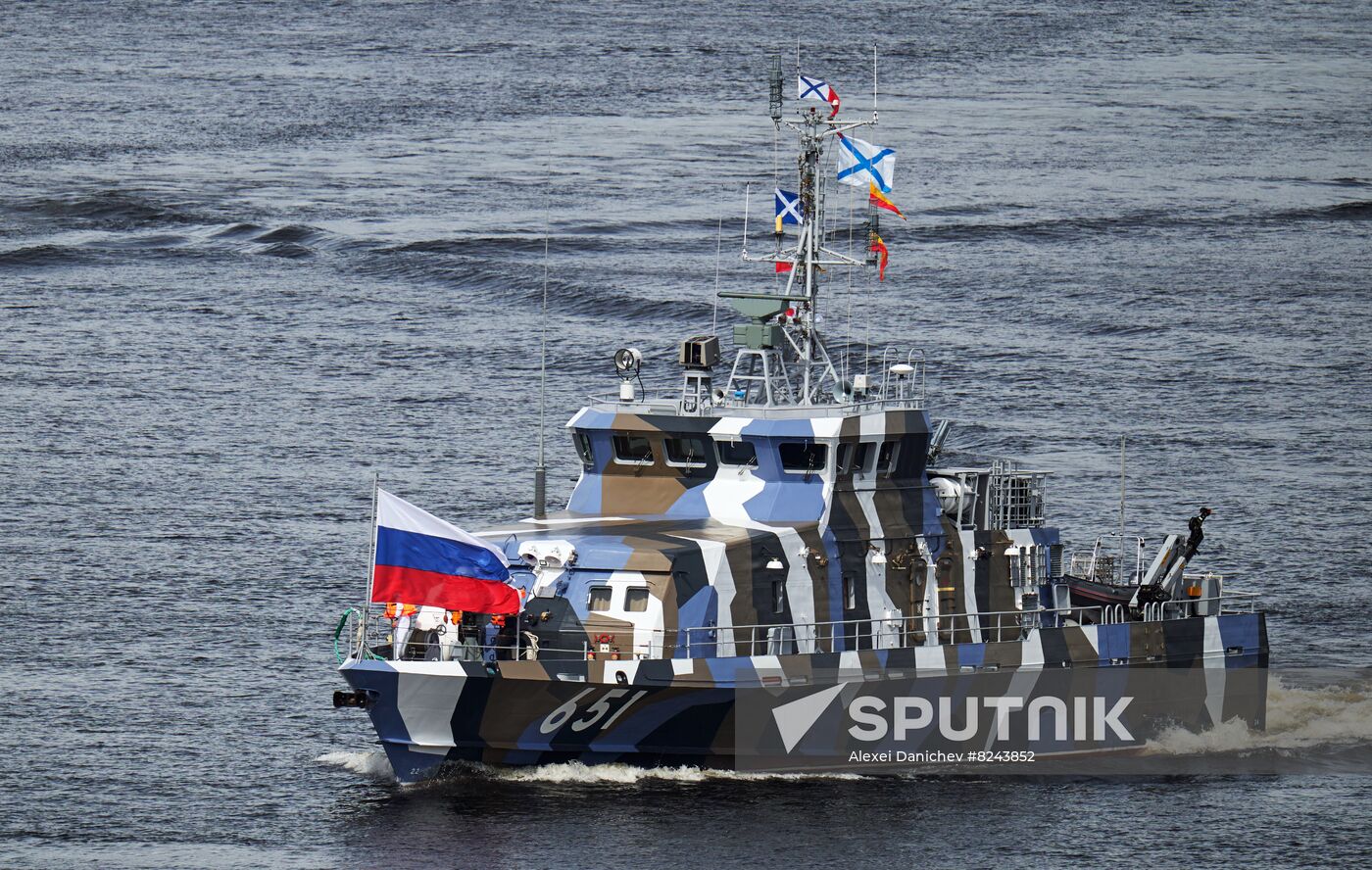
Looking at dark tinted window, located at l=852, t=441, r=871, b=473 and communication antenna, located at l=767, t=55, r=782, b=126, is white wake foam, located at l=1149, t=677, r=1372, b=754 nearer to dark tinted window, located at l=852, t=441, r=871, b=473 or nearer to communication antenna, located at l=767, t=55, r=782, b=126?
dark tinted window, located at l=852, t=441, r=871, b=473

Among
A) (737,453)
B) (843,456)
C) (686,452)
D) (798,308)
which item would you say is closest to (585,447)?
(686,452)

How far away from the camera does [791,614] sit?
1593 inches

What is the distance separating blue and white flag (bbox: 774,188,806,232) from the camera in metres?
43.1

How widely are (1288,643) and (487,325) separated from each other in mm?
37929

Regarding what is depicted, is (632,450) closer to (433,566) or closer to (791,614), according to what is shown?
(791,614)

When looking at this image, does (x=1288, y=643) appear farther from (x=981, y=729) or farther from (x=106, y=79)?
(x=106, y=79)

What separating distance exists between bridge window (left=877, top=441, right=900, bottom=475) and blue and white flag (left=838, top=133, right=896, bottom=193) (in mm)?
4680

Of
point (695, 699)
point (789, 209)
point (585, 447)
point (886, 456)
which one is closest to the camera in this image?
point (695, 699)

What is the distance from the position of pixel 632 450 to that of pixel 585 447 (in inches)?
35.3

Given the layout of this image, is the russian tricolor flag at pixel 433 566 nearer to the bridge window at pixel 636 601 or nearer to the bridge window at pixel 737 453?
the bridge window at pixel 636 601

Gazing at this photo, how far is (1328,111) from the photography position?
373 feet

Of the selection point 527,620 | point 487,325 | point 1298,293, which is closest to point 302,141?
point 487,325

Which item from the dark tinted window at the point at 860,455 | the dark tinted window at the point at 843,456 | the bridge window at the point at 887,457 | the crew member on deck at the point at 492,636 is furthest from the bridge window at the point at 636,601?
the bridge window at the point at 887,457

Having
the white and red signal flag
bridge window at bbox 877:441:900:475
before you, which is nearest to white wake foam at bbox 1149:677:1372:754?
bridge window at bbox 877:441:900:475
